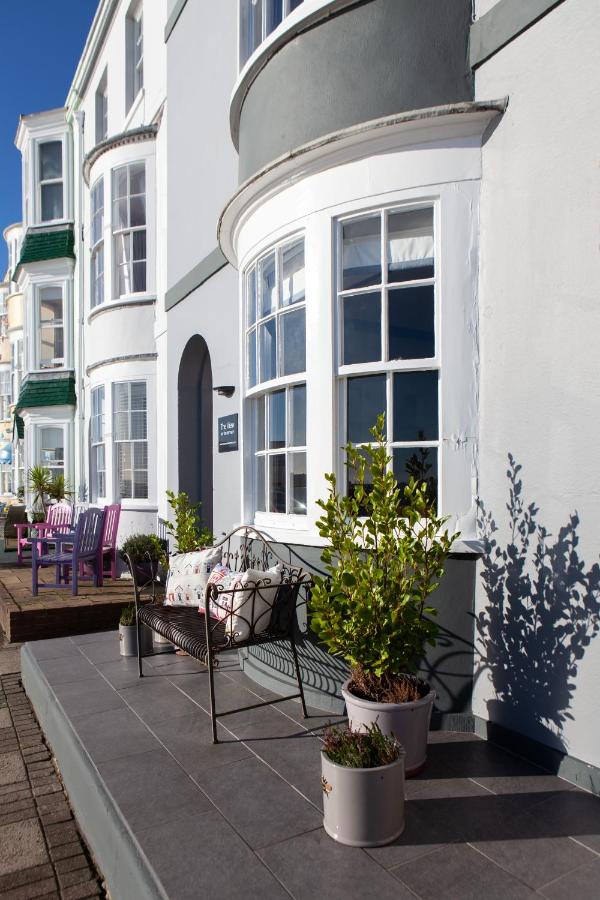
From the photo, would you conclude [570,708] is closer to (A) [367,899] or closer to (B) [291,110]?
(A) [367,899]

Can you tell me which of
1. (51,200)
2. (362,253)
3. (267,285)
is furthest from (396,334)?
(51,200)

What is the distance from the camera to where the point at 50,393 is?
51.4ft

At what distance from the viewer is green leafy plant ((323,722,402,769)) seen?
2.65m

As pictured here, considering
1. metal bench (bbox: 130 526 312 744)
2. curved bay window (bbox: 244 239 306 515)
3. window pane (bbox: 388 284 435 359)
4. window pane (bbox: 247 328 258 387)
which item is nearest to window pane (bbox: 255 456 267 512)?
curved bay window (bbox: 244 239 306 515)

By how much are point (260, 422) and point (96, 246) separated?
6820 mm

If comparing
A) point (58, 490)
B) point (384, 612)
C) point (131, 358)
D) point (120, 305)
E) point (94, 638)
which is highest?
point (120, 305)

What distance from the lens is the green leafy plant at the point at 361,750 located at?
2646 millimetres

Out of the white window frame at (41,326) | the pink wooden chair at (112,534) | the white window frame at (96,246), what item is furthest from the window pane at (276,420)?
the white window frame at (41,326)

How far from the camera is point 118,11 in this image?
10664 millimetres

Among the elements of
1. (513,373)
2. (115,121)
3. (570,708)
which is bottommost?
(570,708)

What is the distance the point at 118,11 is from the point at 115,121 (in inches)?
62.3

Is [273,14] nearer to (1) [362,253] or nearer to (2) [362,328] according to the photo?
(1) [362,253]

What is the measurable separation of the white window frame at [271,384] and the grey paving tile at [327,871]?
2.06 m

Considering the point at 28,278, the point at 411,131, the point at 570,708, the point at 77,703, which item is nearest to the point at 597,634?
the point at 570,708
